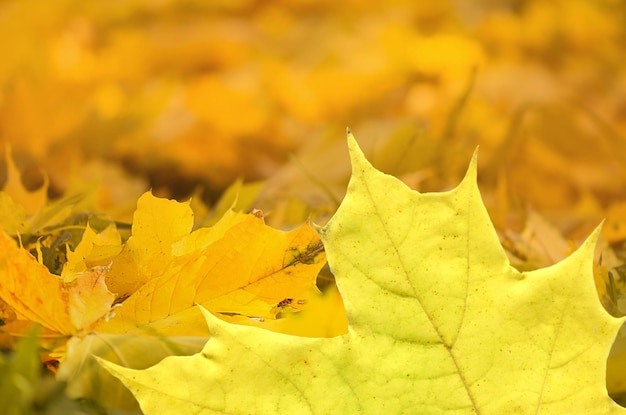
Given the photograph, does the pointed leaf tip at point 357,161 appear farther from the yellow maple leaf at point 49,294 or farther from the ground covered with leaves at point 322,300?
the yellow maple leaf at point 49,294

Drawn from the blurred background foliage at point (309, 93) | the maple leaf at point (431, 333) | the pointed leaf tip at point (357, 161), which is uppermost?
the pointed leaf tip at point (357, 161)

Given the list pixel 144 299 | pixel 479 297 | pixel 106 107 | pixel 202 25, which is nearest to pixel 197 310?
pixel 144 299

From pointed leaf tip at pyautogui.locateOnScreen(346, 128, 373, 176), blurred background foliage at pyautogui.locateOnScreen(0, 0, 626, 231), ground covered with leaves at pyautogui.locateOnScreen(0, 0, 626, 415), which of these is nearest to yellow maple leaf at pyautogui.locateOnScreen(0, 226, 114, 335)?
ground covered with leaves at pyautogui.locateOnScreen(0, 0, 626, 415)

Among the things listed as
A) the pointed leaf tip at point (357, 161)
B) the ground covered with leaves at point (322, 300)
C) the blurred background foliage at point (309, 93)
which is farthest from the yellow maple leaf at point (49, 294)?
the blurred background foliage at point (309, 93)

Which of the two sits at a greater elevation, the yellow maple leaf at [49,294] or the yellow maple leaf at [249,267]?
the yellow maple leaf at [49,294]

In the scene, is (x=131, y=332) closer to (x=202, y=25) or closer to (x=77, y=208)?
(x=77, y=208)

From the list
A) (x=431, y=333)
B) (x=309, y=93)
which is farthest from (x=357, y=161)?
(x=309, y=93)

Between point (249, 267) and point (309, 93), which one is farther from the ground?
point (249, 267)

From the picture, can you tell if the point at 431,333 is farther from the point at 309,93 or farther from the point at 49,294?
the point at 309,93
